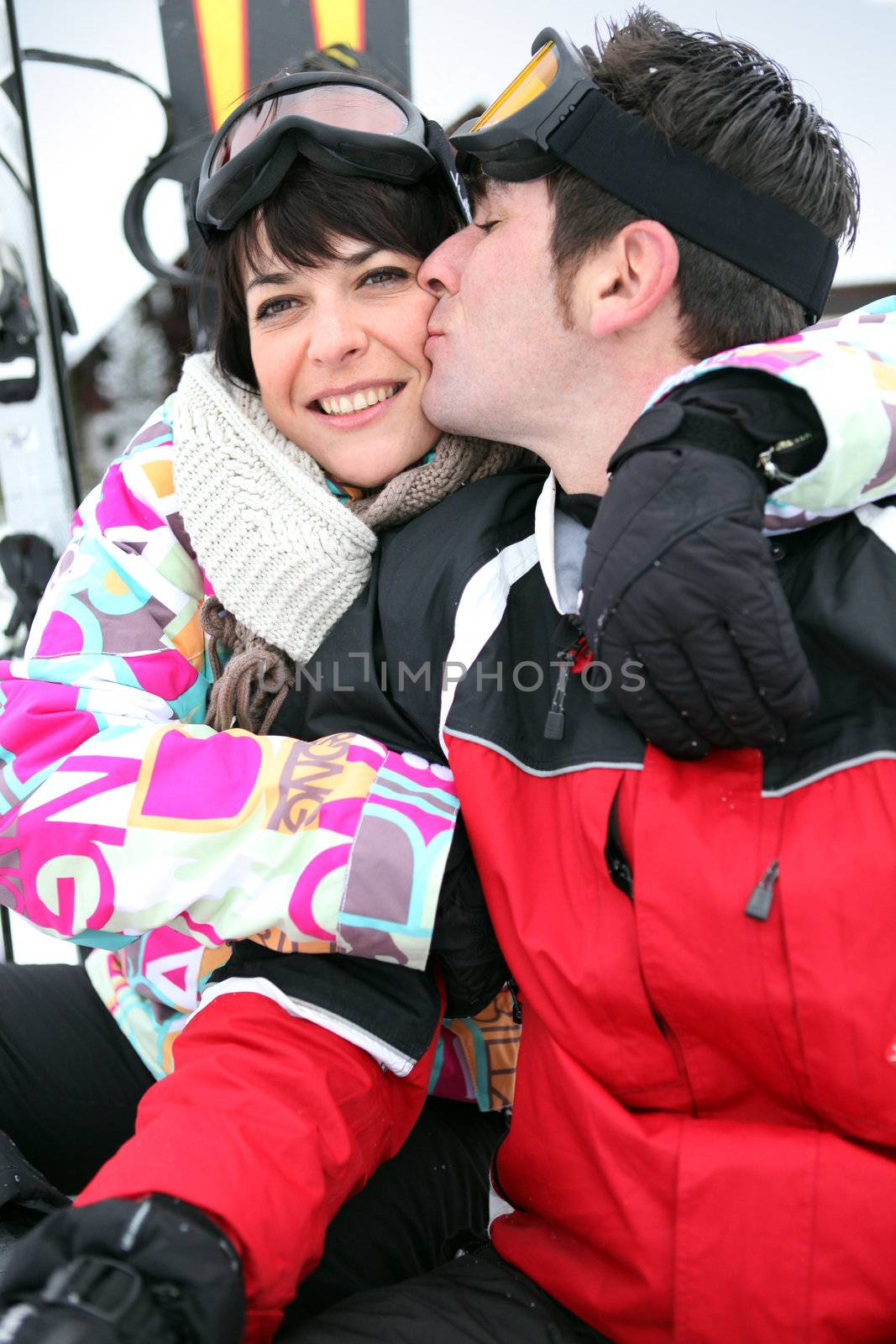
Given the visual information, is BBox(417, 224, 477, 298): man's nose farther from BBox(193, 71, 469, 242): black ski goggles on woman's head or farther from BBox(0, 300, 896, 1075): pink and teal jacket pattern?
BBox(0, 300, 896, 1075): pink and teal jacket pattern

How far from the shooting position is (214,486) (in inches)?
61.7

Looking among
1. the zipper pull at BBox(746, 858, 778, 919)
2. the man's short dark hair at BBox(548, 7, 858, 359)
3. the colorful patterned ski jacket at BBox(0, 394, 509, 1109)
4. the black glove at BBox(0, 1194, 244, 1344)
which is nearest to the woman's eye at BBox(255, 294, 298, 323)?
the man's short dark hair at BBox(548, 7, 858, 359)

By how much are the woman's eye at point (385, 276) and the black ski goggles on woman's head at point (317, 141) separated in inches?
4.7

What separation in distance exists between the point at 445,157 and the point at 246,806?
973mm

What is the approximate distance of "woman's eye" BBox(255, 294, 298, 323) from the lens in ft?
5.38

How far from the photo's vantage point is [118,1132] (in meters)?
1.71

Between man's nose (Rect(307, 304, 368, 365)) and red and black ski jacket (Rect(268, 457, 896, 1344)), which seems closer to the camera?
red and black ski jacket (Rect(268, 457, 896, 1344))

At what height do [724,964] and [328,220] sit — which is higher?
[328,220]

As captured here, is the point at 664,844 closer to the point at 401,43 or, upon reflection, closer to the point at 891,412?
the point at 891,412

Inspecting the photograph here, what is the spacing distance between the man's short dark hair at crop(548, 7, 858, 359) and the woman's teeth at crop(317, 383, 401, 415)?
284 millimetres

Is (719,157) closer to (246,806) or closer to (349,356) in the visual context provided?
(349,356)

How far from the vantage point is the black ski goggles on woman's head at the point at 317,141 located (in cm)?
155

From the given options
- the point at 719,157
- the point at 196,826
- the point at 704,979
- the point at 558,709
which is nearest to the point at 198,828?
the point at 196,826

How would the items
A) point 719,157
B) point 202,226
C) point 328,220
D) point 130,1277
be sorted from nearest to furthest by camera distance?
1. point 130,1277
2. point 719,157
3. point 328,220
4. point 202,226
